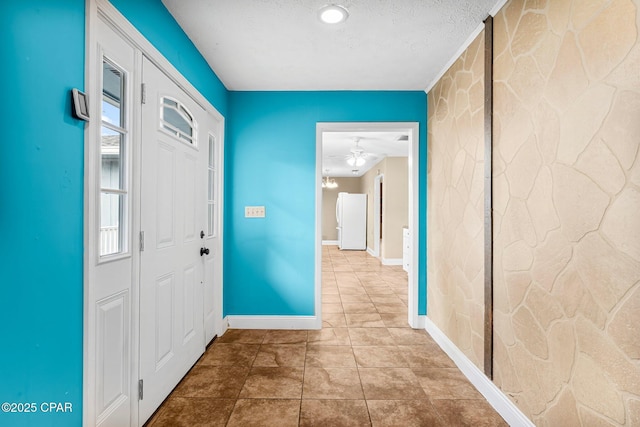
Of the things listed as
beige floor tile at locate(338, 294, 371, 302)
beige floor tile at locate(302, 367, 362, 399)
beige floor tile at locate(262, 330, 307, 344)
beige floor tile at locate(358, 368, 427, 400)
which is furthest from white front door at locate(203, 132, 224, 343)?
beige floor tile at locate(338, 294, 371, 302)

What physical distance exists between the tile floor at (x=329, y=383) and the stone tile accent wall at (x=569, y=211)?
442 millimetres

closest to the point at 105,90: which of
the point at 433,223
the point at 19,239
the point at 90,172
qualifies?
the point at 90,172

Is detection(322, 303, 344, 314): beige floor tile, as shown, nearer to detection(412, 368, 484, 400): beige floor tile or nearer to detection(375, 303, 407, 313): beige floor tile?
detection(375, 303, 407, 313): beige floor tile

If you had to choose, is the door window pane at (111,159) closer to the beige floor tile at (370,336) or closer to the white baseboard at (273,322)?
the white baseboard at (273,322)

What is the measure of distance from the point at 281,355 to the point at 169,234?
1384mm

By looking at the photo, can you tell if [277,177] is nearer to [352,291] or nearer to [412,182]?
[412,182]

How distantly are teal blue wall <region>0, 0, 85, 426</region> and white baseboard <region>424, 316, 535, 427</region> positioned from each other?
6.92 ft

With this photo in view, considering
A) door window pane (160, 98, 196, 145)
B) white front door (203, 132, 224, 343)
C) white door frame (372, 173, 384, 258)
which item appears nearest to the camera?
door window pane (160, 98, 196, 145)

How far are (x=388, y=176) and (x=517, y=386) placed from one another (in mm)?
5702

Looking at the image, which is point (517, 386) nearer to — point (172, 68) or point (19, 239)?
point (19, 239)

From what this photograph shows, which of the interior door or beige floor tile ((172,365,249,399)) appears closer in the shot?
the interior door

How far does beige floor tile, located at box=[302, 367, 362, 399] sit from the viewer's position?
6.62 ft

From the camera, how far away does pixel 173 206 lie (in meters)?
2.00

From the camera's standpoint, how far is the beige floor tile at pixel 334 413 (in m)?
1.74
